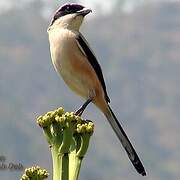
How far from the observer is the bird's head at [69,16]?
8188 mm

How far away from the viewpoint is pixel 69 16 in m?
8.23

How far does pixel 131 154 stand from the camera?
7535mm

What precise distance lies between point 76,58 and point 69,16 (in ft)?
1.49

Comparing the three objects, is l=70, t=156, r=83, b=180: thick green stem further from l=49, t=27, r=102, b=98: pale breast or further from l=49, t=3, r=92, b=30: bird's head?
l=49, t=3, r=92, b=30: bird's head

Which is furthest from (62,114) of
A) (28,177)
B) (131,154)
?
(131,154)

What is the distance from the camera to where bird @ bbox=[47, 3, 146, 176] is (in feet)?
26.1

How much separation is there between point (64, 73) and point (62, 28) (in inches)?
22.4

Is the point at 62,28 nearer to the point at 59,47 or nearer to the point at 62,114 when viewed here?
the point at 59,47

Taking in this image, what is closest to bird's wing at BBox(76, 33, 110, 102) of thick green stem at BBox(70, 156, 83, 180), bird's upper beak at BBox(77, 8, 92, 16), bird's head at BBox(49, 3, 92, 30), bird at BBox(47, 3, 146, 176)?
bird at BBox(47, 3, 146, 176)

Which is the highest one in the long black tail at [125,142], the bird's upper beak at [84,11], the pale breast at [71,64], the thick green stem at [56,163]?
the bird's upper beak at [84,11]

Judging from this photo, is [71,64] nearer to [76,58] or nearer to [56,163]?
[76,58]

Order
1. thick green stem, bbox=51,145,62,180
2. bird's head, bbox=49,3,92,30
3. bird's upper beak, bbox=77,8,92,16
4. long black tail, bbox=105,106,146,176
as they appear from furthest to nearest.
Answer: bird's head, bbox=49,3,92,30
bird's upper beak, bbox=77,8,92,16
long black tail, bbox=105,106,146,176
thick green stem, bbox=51,145,62,180

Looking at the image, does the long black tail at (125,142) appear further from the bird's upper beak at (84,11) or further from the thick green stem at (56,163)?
the thick green stem at (56,163)

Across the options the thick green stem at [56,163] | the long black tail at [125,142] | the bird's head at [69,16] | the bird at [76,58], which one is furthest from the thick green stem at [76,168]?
the bird's head at [69,16]
